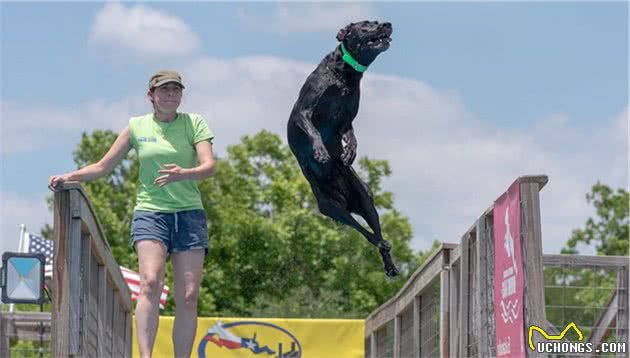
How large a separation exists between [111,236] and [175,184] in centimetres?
3007

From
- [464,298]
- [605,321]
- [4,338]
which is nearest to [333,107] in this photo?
[464,298]

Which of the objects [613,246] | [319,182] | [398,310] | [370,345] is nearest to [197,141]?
[319,182]

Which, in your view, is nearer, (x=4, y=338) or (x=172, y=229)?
(x=172, y=229)

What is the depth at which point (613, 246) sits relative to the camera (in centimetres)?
3769

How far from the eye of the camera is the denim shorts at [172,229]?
6.20 metres

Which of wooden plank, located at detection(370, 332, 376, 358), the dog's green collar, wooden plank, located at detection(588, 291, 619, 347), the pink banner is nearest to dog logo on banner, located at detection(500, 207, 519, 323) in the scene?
the pink banner

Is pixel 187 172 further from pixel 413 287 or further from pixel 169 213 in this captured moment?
pixel 413 287

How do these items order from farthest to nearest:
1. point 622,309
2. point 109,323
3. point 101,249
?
point 622,309
point 109,323
point 101,249

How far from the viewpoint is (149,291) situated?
6.17 m

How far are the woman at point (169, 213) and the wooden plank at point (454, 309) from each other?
7.01 ft

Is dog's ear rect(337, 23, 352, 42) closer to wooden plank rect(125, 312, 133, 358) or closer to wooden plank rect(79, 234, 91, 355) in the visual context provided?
wooden plank rect(79, 234, 91, 355)

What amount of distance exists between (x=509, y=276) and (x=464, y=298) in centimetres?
145

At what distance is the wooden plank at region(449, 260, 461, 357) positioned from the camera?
784cm

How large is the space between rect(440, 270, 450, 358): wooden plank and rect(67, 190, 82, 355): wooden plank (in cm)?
257
